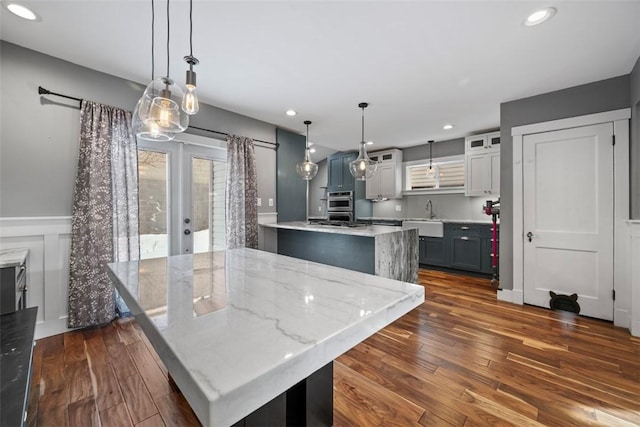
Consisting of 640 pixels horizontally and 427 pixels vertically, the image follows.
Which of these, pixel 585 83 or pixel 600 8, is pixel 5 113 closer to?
pixel 600 8

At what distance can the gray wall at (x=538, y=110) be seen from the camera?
282 centimetres

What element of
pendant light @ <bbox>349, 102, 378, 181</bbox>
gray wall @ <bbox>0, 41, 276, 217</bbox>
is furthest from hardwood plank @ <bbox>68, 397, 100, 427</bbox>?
pendant light @ <bbox>349, 102, 378, 181</bbox>

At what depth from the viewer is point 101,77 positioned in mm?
2777

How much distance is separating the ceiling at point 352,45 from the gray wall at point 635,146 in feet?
0.73

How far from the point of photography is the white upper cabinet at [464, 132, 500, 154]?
15.0 feet

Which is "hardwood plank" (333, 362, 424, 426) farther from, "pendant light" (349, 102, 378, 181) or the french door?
the french door

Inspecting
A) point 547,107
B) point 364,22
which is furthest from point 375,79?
point 547,107

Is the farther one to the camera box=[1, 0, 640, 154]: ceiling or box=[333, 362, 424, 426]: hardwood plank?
box=[1, 0, 640, 154]: ceiling

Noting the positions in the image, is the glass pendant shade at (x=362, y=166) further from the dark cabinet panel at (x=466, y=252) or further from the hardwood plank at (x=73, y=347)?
the hardwood plank at (x=73, y=347)

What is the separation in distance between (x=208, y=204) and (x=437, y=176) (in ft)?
14.9

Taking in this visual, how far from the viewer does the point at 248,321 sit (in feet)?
2.34

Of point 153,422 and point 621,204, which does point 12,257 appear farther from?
point 621,204

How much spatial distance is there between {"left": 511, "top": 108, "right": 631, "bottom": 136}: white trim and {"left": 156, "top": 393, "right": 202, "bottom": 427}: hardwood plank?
170 inches

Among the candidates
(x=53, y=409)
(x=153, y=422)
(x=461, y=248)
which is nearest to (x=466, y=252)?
(x=461, y=248)
